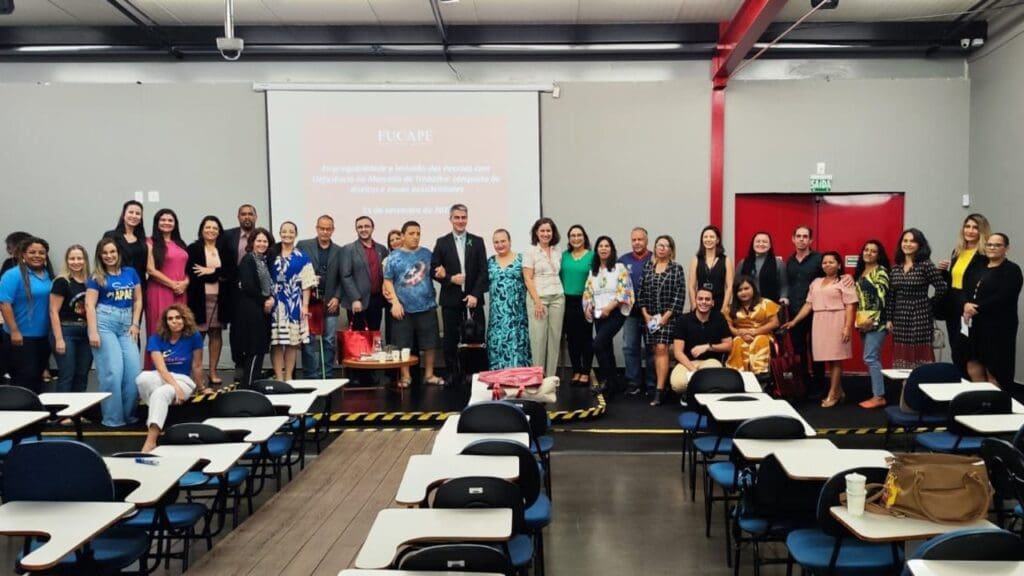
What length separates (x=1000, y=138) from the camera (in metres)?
7.75

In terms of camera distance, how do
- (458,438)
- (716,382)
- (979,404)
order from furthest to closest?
(716,382), (979,404), (458,438)

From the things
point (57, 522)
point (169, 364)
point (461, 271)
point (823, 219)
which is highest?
point (823, 219)

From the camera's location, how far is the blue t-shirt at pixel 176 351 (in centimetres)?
536

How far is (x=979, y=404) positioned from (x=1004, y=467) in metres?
1.07

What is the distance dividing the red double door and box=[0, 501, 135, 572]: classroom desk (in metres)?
7.11

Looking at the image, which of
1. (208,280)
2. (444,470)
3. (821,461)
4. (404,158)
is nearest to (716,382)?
(821,461)

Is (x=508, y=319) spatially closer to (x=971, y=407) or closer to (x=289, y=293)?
(x=289, y=293)

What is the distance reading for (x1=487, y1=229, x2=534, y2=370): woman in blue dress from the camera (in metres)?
6.88

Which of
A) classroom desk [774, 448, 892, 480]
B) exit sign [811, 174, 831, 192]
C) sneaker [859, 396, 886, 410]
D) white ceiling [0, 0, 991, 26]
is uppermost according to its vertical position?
white ceiling [0, 0, 991, 26]

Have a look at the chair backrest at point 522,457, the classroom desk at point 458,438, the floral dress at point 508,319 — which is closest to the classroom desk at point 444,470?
the chair backrest at point 522,457

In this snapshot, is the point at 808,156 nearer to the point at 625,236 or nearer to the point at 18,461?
the point at 625,236

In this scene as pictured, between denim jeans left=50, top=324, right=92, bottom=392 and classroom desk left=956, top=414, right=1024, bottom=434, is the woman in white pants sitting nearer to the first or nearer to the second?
denim jeans left=50, top=324, right=92, bottom=392

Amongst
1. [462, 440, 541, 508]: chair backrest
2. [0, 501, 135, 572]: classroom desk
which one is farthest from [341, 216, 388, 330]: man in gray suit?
[0, 501, 135, 572]: classroom desk

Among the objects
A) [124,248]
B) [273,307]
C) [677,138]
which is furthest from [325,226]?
[677,138]
